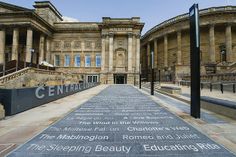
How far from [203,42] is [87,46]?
3119cm

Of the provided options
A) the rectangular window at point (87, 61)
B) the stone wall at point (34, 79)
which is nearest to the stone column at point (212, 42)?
the rectangular window at point (87, 61)

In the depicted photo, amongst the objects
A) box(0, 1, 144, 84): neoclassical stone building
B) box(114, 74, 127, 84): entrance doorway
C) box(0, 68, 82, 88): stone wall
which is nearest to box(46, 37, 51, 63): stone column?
box(0, 1, 144, 84): neoclassical stone building

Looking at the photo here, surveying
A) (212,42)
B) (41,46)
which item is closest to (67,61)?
(41,46)

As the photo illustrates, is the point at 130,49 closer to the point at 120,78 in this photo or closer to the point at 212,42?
the point at 120,78

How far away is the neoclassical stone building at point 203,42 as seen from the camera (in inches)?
1534

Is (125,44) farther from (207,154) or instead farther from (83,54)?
(207,154)

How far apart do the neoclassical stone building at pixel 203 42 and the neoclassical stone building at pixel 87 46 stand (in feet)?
25.0

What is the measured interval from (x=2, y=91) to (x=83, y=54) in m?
44.3

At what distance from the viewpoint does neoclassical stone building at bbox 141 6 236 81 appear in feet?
128

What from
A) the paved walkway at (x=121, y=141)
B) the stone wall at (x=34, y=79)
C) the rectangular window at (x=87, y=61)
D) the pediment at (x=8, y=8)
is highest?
the pediment at (x=8, y=8)

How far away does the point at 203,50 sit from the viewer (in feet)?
148

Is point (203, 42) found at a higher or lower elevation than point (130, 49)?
Answer: higher

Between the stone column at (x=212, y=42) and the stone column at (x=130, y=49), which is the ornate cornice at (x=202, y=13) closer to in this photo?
the stone column at (x=212, y=42)

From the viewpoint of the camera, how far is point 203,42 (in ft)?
147
